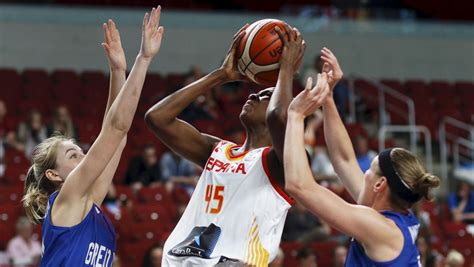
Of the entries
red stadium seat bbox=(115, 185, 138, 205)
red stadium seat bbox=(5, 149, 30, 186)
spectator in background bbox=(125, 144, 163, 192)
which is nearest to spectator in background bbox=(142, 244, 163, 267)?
red stadium seat bbox=(115, 185, 138, 205)

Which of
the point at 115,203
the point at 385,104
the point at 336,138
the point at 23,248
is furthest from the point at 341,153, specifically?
the point at 385,104

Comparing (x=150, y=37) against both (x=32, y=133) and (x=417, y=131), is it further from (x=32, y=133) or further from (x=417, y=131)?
(x=417, y=131)

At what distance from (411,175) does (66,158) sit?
1592mm

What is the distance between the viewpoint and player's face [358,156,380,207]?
4.23 meters

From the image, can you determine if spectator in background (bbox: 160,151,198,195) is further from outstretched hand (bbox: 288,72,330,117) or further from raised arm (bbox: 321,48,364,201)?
outstretched hand (bbox: 288,72,330,117)

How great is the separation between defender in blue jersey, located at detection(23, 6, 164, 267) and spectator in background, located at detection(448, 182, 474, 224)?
7902 mm

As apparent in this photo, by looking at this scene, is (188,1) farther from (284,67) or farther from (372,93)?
(284,67)

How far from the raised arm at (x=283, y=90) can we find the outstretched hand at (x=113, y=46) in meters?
0.74

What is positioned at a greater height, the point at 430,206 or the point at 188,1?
the point at 188,1

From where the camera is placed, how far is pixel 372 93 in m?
15.4

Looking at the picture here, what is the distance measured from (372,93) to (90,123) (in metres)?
5.19

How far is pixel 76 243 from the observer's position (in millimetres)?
4395

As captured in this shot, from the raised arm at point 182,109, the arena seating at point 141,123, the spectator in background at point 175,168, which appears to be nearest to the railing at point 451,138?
the arena seating at point 141,123

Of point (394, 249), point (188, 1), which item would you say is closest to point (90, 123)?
point (188, 1)
